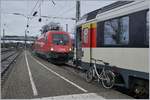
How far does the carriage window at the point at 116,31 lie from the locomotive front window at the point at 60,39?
17.6 meters

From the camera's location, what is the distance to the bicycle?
11616mm

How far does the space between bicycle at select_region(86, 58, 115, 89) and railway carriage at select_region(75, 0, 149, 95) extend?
0.21 m

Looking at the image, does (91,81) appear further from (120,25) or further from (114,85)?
(120,25)

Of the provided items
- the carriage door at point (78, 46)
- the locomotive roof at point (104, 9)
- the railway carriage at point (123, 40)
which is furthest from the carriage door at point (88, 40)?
the carriage door at point (78, 46)

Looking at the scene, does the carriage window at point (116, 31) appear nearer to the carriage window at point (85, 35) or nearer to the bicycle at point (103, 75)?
the bicycle at point (103, 75)

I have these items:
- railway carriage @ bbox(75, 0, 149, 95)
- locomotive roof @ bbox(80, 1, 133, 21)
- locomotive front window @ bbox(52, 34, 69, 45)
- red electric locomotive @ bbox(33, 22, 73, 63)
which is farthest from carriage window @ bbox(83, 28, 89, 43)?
locomotive front window @ bbox(52, 34, 69, 45)

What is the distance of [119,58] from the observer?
11.0 metres

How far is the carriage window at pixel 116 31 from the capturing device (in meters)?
10.6

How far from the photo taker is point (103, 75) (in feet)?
40.3

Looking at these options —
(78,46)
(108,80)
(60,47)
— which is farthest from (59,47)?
(108,80)

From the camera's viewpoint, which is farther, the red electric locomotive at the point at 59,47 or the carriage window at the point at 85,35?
the red electric locomotive at the point at 59,47

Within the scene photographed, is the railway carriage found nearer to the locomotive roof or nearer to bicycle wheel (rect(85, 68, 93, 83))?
the locomotive roof

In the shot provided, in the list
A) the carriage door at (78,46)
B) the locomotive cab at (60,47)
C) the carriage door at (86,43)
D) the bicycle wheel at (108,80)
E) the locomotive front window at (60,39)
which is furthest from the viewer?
the locomotive front window at (60,39)

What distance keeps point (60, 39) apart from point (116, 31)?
62.0 feet
